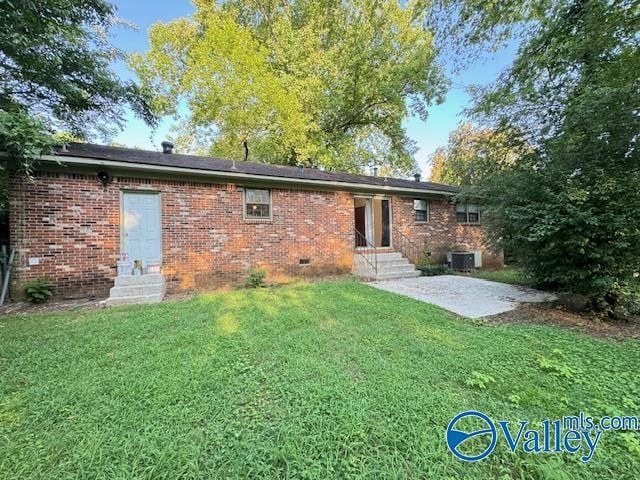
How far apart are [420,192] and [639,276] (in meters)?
6.17

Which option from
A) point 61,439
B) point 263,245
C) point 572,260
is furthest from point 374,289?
point 61,439

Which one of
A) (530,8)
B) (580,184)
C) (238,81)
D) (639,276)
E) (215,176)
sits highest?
(238,81)

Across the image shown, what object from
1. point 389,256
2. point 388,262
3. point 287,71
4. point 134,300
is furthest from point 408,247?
point 287,71

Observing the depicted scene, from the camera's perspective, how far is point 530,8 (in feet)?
20.0

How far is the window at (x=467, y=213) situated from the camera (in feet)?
38.0

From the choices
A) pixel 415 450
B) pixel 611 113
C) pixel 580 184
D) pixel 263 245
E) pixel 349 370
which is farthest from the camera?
pixel 263 245

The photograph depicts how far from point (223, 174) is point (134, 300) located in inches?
139

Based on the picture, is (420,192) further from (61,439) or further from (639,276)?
(61,439)

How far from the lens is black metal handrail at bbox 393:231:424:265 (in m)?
10.2

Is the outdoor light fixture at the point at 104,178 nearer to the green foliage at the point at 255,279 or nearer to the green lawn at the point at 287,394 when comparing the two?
the green lawn at the point at 287,394

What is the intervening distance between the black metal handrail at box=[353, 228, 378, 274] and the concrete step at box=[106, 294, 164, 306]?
5884mm

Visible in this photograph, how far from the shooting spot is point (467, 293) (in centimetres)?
666

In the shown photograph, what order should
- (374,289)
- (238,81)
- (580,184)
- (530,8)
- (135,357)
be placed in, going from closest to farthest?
(135,357), (580,184), (530,8), (374,289), (238,81)

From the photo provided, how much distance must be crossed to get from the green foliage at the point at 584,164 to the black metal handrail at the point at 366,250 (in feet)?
12.5
